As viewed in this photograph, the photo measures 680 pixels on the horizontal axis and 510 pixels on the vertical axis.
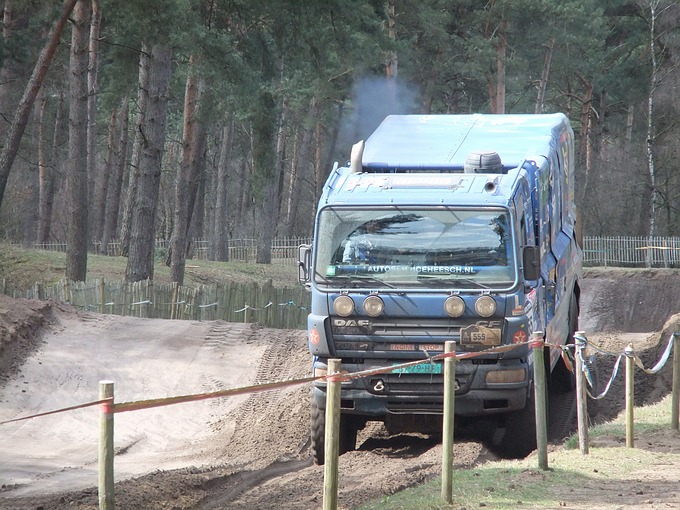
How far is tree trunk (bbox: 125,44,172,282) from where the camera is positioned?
935 inches

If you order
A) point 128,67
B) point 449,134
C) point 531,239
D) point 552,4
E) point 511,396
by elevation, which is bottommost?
point 511,396

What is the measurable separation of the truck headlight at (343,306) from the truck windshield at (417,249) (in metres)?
0.17

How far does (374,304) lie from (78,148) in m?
16.5

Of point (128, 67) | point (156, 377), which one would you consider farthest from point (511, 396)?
point (128, 67)

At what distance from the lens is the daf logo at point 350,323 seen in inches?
421

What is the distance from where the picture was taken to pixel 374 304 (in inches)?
419

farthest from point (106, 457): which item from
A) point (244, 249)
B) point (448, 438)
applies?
point (244, 249)

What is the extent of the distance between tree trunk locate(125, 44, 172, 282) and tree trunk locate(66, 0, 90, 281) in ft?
4.36

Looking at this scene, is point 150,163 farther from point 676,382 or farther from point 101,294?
point 676,382

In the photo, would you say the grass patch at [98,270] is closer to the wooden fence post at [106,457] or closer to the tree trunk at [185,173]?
the tree trunk at [185,173]

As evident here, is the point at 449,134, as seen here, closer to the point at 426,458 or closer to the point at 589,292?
the point at 426,458

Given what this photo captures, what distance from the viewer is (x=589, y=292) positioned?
3822cm

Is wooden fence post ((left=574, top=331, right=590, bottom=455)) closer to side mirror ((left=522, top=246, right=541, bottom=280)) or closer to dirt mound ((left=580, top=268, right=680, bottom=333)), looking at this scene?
side mirror ((left=522, top=246, right=541, bottom=280))

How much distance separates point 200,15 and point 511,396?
1512 centimetres
